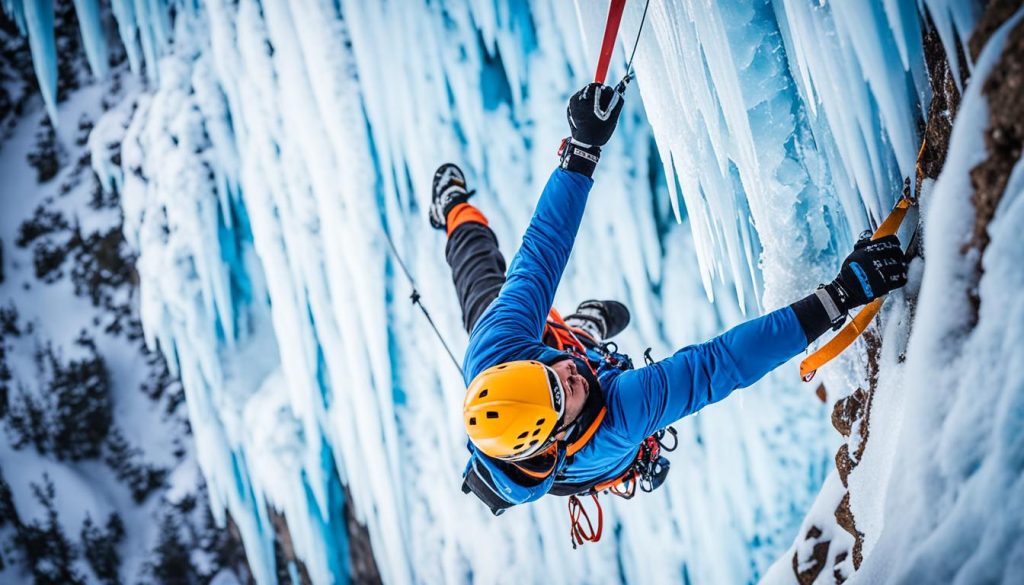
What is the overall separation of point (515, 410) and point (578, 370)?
29 cm

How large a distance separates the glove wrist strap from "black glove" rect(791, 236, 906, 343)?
0.79 meters

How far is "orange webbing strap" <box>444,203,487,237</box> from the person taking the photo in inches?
99.5

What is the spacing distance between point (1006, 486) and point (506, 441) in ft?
3.37

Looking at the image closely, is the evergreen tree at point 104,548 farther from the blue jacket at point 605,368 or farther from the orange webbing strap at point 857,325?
the orange webbing strap at point 857,325

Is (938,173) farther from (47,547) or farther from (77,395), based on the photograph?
(47,547)

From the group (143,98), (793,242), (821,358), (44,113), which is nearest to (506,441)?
(821,358)

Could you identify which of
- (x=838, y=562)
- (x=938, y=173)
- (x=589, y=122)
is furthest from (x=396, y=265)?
Answer: (x=938, y=173)

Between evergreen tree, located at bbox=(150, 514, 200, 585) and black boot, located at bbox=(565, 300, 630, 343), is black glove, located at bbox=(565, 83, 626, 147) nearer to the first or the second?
black boot, located at bbox=(565, 300, 630, 343)

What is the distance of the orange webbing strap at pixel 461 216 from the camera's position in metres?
2.53

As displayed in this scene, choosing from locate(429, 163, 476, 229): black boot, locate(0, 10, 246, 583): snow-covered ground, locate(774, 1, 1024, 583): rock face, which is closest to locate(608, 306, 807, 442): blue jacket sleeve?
locate(774, 1, 1024, 583): rock face

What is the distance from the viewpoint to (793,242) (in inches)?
73.9

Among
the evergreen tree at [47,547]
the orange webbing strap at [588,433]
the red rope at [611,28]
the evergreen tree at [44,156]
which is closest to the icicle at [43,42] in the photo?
the evergreen tree at [44,156]

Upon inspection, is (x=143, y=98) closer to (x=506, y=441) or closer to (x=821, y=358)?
(x=506, y=441)

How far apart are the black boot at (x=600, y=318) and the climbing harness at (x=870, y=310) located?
1440 mm
